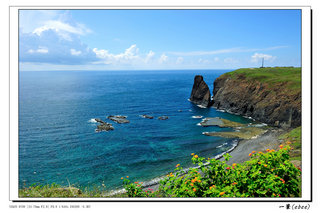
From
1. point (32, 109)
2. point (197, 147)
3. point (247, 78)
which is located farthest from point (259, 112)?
point (32, 109)

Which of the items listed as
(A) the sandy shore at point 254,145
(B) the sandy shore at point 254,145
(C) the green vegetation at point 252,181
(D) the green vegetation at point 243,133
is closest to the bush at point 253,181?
(C) the green vegetation at point 252,181

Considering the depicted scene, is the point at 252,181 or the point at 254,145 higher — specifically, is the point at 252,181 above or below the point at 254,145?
above

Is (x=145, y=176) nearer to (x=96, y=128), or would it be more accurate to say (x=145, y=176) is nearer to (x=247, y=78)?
(x=96, y=128)

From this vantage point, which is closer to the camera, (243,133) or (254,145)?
(254,145)

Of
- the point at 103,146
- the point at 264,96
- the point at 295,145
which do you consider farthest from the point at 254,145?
the point at 103,146

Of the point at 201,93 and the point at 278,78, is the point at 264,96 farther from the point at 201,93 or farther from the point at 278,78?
the point at 201,93

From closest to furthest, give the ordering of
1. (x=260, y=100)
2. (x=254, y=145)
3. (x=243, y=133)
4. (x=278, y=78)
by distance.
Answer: (x=254, y=145)
(x=243, y=133)
(x=260, y=100)
(x=278, y=78)

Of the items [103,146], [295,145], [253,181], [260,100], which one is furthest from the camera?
[260,100]
